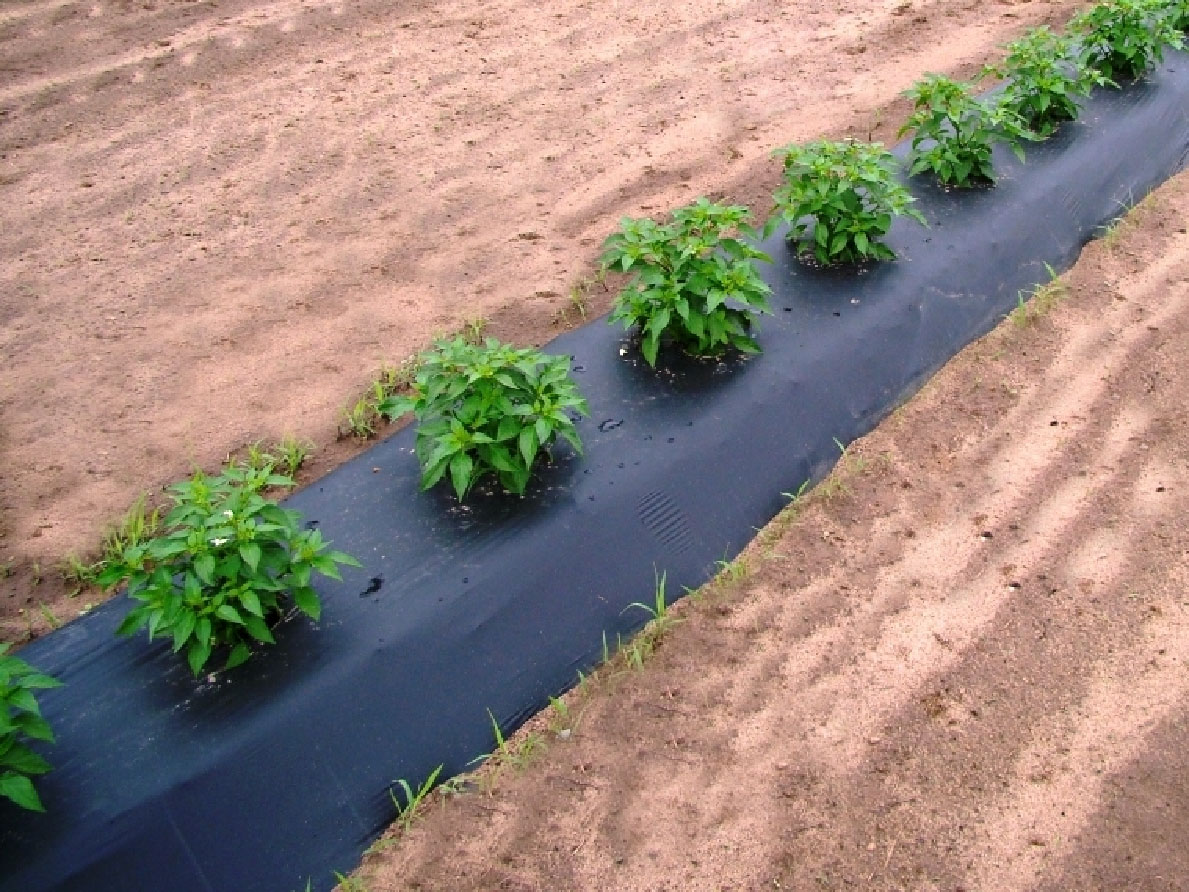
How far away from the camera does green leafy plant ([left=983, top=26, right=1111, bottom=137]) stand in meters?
5.42

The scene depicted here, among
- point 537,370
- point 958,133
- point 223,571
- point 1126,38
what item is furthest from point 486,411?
point 1126,38

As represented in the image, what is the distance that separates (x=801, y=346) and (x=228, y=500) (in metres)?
2.18

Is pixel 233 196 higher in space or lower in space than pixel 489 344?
higher

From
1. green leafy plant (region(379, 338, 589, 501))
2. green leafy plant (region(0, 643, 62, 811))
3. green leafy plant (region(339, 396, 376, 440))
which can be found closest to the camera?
green leafy plant (region(0, 643, 62, 811))

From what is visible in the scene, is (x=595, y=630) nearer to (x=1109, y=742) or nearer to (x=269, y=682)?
(x=269, y=682)

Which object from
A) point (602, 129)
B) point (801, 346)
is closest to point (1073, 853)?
point (801, 346)

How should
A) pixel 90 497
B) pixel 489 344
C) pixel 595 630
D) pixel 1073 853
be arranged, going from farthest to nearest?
1. pixel 90 497
2. pixel 489 344
3. pixel 595 630
4. pixel 1073 853

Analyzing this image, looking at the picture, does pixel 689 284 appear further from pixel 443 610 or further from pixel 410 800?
pixel 410 800

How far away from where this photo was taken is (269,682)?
2.89m

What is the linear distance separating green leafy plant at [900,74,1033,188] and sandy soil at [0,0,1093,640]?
0.79 m

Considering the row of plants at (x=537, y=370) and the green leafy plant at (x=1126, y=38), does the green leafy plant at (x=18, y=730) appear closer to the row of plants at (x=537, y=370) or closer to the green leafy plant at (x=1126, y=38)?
the row of plants at (x=537, y=370)

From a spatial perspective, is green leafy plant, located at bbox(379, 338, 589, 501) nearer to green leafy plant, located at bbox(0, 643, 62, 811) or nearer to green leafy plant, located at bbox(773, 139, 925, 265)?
green leafy plant, located at bbox(0, 643, 62, 811)

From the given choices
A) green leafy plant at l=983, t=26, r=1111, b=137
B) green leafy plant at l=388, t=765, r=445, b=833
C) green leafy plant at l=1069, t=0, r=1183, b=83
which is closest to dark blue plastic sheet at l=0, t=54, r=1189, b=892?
green leafy plant at l=388, t=765, r=445, b=833

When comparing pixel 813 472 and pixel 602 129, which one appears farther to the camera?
pixel 602 129
